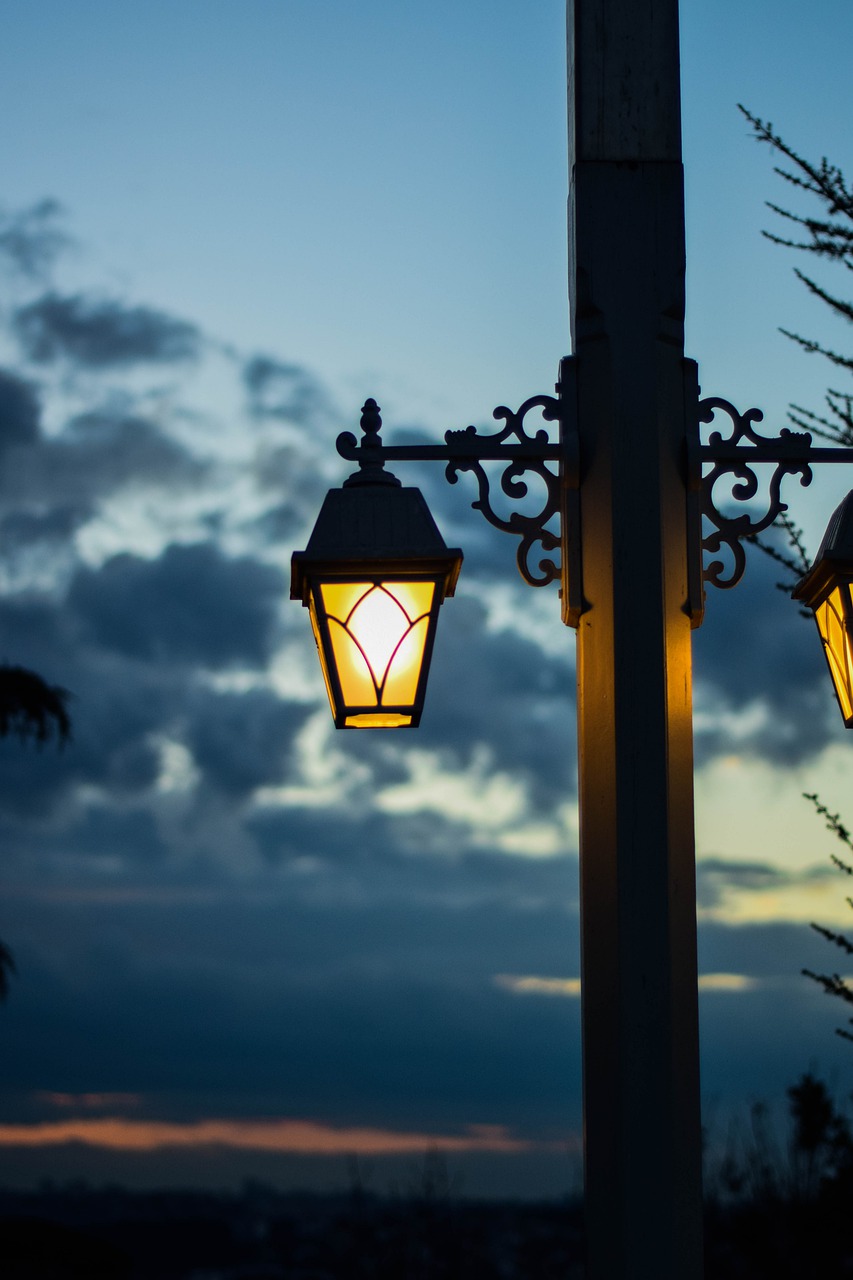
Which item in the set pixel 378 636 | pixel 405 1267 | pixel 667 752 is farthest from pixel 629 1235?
pixel 405 1267

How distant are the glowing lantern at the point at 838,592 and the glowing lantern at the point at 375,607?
2.71 feet

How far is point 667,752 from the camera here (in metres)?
3.29

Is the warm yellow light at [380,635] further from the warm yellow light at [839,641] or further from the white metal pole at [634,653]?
the warm yellow light at [839,641]

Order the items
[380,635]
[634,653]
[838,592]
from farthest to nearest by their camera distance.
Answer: [838,592] → [380,635] → [634,653]

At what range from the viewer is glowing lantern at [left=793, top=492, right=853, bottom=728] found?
3537mm

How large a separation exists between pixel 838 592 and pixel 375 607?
104 centimetres

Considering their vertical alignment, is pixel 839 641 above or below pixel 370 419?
below

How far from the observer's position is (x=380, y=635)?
342cm

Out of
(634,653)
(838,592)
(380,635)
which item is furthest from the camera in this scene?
(838,592)

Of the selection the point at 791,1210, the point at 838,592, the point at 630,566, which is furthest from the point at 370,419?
the point at 791,1210

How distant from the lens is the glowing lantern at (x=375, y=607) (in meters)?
3.41

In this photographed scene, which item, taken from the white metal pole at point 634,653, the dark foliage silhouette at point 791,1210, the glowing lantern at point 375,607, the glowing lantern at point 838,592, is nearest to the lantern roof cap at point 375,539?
the glowing lantern at point 375,607

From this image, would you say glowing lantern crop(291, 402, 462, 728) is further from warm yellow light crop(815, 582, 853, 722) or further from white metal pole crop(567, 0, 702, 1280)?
warm yellow light crop(815, 582, 853, 722)

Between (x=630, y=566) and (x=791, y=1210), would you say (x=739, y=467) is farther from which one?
(x=791, y=1210)
